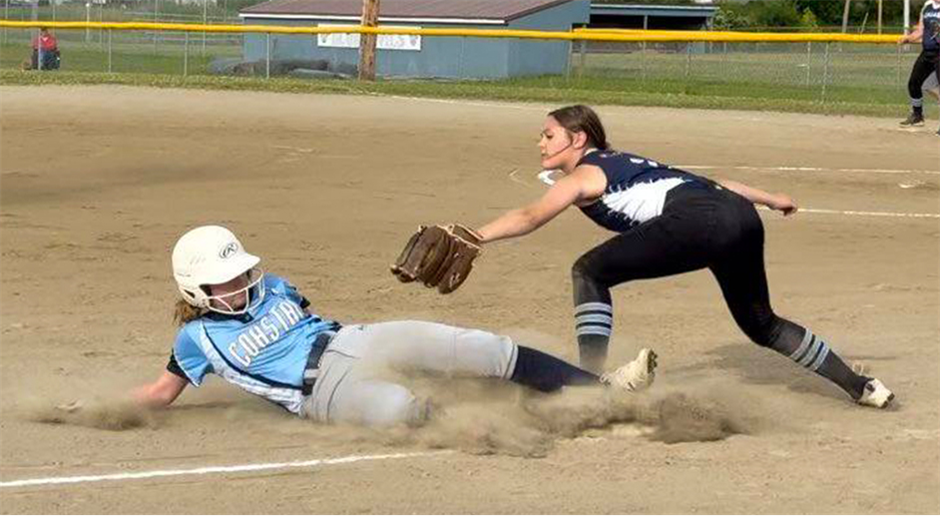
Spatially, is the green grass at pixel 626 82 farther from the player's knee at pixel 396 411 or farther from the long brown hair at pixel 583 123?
the player's knee at pixel 396 411

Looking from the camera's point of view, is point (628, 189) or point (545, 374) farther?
point (628, 189)

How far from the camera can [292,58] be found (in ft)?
120

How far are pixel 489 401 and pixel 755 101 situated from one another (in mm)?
20157

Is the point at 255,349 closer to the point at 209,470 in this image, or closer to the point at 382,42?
the point at 209,470

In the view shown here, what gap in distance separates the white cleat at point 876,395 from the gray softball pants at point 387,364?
5.23 feet

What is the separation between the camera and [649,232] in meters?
6.19

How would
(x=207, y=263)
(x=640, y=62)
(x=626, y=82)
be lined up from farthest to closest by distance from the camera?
(x=640, y=62) < (x=626, y=82) < (x=207, y=263)

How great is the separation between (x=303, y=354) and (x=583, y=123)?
1.51m

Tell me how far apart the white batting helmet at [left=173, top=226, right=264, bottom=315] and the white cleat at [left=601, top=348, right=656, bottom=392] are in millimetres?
1494

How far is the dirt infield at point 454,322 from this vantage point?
5309 millimetres

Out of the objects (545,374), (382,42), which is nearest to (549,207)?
(545,374)

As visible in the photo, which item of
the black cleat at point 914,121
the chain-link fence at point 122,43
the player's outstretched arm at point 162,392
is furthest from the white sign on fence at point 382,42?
the player's outstretched arm at point 162,392

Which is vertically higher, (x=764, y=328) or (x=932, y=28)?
(x=932, y=28)

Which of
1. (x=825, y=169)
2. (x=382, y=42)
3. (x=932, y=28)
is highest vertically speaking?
(x=932, y=28)
